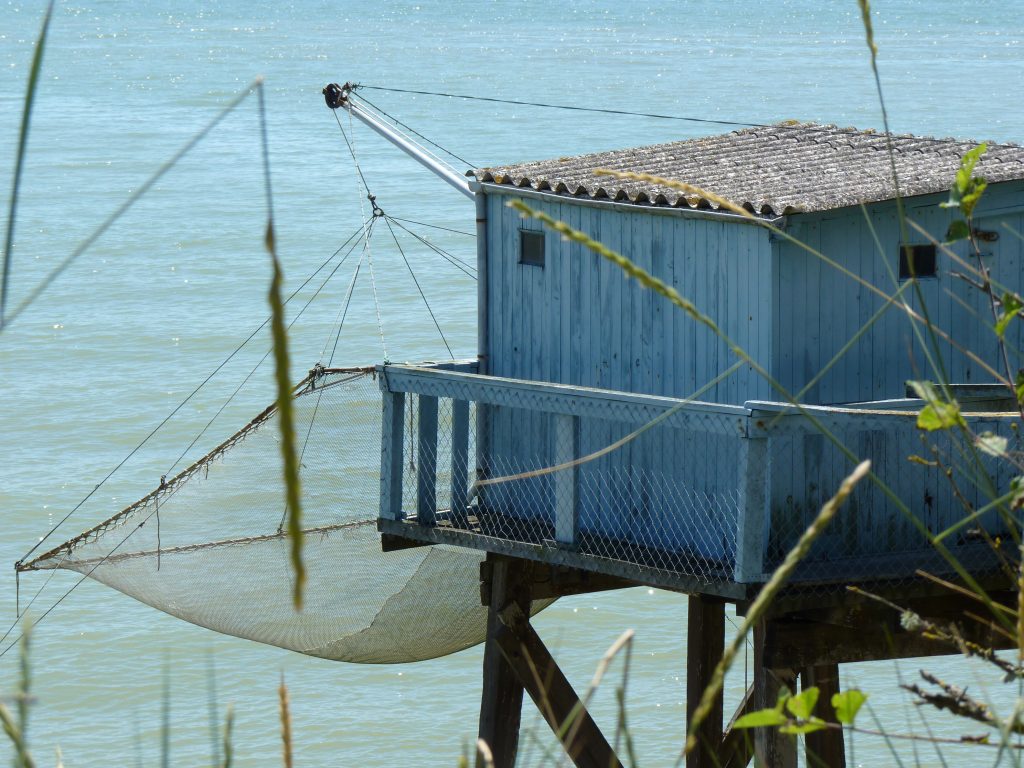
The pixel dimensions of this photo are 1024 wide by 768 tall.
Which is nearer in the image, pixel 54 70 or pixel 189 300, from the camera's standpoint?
pixel 189 300

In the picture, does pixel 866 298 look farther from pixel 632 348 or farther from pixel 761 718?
pixel 761 718

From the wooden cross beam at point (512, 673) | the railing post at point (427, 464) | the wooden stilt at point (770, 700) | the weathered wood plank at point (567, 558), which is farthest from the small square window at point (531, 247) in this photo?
the wooden stilt at point (770, 700)

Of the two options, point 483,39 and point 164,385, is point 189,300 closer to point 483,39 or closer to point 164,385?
point 164,385

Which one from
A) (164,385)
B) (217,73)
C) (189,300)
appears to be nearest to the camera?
(164,385)

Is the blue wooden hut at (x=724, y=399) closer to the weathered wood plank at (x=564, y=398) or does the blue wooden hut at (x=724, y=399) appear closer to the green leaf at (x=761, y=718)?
the weathered wood plank at (x=564, y=398)

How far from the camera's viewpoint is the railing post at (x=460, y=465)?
9.19 meters

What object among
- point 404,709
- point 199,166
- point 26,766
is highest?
point 26,766

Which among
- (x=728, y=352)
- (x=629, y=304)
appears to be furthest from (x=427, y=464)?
(x=728, y=352)

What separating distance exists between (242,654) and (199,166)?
28.5m

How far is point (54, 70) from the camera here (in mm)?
74375

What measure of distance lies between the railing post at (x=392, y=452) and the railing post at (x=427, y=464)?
11 centimetres

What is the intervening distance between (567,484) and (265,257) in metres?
26.4

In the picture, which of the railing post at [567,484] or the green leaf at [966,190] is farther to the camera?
the railing post at [567,484]

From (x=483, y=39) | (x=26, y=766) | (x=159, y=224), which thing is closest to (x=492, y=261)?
(x=26, y=766)
